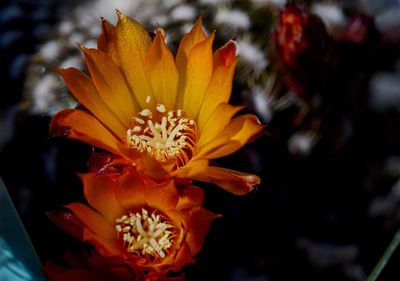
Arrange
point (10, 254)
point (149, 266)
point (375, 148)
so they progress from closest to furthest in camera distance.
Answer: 1. point (149, 266)
2. point (10, 254)
3. point (375, 148)

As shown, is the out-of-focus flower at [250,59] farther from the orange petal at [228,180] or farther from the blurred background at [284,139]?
the orange petal at [228,180]

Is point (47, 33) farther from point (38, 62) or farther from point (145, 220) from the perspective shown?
point (145, 220)

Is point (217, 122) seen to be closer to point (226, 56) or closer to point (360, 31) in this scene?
point (226, 56)

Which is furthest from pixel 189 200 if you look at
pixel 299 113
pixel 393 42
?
pixel 393 42

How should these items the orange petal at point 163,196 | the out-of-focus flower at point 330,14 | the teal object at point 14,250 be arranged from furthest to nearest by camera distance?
the out-of-focus flower at point 330,14 < the teal object at point 14,250 < the orange petal at point 163,196

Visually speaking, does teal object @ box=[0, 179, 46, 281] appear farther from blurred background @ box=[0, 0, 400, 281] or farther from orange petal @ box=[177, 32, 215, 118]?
orange petal @ box=[177, 32, 215, 118]

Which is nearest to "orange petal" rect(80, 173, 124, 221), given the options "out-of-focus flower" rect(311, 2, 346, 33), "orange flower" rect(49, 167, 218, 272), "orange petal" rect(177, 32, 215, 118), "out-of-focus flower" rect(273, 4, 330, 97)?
"orange flower" rect(49, 167, 218, 272)

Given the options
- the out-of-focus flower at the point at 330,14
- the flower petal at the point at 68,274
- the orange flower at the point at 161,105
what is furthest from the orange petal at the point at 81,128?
the out-of-focus flower at the point at 330,14
